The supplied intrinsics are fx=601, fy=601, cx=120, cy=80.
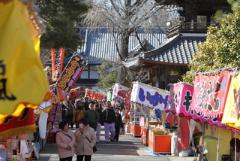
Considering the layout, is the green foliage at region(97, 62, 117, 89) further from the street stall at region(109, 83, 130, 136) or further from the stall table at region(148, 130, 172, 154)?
the stall table at region(148, 130, 172, 154)

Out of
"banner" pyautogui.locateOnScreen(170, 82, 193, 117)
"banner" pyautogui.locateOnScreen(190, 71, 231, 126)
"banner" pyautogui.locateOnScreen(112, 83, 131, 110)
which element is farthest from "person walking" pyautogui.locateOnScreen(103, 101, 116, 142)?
"banner" pyautogui.locateOnScreen(190, 71, 231, 126)

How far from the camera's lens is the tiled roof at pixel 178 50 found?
84.4 feet

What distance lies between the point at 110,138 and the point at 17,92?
21578mm

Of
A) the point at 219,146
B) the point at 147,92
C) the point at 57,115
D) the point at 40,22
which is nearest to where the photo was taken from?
the point at 40,22

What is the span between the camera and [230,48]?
14.3 metres

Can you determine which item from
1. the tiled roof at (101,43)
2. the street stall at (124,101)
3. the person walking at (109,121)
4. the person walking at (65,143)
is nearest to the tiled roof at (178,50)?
the person walking at (109,121)

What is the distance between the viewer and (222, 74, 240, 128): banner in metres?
8.80

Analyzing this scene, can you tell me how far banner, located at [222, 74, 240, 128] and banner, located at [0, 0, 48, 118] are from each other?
5.29 metres

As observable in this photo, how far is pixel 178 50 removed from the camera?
88.1 ft

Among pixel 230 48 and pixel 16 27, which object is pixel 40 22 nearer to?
pixel 16 27

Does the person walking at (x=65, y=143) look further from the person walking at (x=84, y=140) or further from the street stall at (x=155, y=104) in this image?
the street stall at (x=155, y=104)

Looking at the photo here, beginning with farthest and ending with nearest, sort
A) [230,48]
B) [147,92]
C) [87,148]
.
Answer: [147,92], [230,48], [87,148]

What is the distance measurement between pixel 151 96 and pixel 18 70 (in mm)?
16741

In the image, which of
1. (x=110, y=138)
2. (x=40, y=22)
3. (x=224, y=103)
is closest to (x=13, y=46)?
(x=40, y=22)
